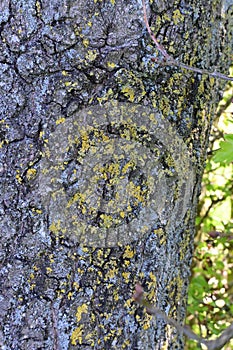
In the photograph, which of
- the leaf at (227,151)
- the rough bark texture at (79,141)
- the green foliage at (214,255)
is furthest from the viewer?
the green foliage at (214,255)

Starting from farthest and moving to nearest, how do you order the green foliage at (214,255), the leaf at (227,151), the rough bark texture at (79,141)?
1. the green foliage at (214,255)
2. the leaf at (227,151)
3. the rough bark texture at (79,141)

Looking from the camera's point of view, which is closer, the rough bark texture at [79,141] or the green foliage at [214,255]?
the rough bark texture at [79,141]

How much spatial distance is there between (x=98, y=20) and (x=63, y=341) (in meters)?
0.74

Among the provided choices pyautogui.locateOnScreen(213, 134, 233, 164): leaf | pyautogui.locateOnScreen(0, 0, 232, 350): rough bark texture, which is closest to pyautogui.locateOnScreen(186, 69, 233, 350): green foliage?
pyautogui.locateOnScreen(213, 134, 233, 164): leaf

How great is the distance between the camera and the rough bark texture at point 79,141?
1171 mm

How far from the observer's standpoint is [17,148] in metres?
1.19

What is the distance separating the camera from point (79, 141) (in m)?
1.19

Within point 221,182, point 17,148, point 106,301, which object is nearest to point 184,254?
point 106,301

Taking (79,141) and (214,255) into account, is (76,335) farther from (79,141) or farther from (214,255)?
(214,255)

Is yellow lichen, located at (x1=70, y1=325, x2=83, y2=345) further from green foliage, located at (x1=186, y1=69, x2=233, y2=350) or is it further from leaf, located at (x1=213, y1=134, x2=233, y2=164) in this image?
green foliage, located at (x1=186, y1=69, x2=233, y2=350)

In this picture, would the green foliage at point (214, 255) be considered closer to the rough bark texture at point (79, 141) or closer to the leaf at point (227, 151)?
the leaf at point (227, 151)

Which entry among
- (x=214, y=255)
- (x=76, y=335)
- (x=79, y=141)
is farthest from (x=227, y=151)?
(x=214, y=255)

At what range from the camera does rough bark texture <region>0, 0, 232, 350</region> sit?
1.17m

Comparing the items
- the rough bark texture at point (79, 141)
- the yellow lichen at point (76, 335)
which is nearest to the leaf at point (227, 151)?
the rough bark texture at point (79, 141)
